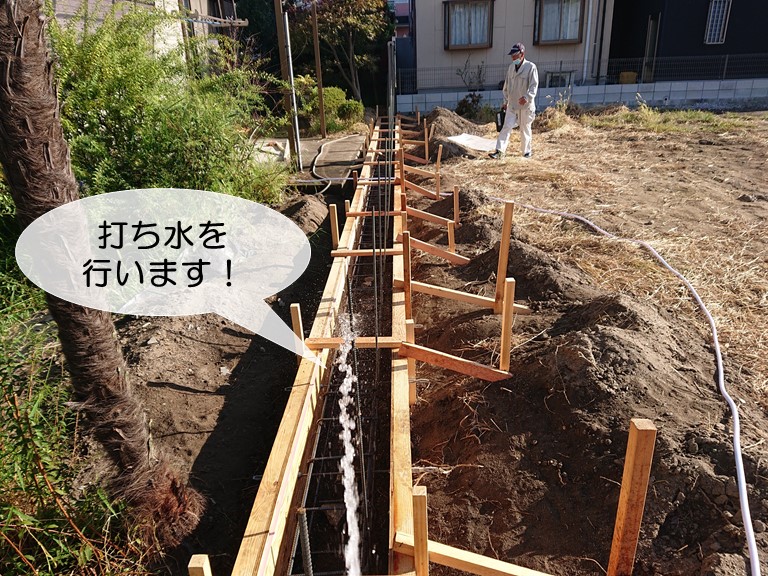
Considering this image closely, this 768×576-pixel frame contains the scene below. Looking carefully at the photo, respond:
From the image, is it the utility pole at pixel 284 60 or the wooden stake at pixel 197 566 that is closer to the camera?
the wooden stake at pixel 197 566

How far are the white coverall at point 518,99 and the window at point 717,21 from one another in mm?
9550

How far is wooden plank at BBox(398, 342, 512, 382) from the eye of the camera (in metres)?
2.82

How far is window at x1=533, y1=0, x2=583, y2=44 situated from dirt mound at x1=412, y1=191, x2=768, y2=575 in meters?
14.3

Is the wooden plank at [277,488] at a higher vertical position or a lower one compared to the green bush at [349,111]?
lower

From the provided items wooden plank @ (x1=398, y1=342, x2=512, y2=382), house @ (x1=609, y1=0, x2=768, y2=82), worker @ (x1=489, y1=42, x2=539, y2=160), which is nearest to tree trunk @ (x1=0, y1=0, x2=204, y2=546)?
wooden plank @ (x1=398, y1=342, x2=512, y2=382)

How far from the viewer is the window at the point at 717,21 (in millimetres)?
14328

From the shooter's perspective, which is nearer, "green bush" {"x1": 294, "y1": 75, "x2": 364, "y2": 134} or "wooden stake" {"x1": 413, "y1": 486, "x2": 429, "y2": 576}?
"wooden stake" {"x1": 413, "y1": 486, "x2": 429, "y2": 576}

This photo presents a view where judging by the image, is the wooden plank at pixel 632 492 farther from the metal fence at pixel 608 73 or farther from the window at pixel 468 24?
the window at pixel 468 24

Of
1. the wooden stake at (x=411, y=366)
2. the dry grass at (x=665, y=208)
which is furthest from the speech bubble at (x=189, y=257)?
the dry grass at (x=665, y=208)

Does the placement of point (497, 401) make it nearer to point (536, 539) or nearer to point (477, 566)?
point (536, 539)

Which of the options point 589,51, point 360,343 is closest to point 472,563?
point 360,343

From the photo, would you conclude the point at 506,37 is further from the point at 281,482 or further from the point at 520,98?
the point at 281,482

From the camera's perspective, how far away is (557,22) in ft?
49.4

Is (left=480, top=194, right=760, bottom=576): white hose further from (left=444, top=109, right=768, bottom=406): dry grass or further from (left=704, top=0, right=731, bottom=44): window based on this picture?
(left=704, top=0, right=731, bottom=44): window
